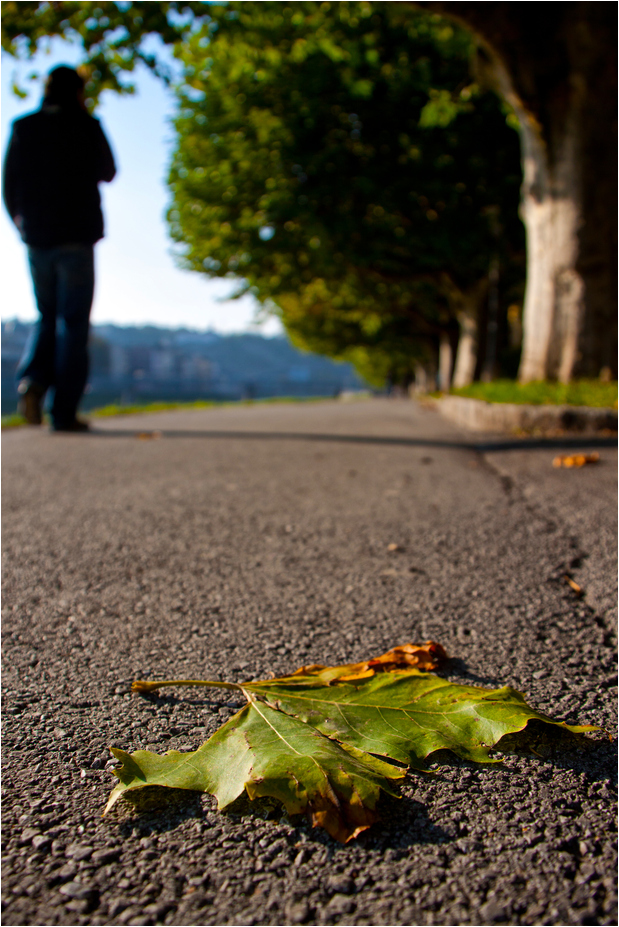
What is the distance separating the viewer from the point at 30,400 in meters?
6.01

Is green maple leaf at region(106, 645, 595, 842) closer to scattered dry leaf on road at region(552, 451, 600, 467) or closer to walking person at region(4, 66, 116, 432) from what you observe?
scattered dry leaf on road at region(552, 451, 600, 467)

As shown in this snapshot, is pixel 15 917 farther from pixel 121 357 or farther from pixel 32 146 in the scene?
pixel 121 357

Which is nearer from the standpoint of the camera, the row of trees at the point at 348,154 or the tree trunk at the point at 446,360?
the row of trees at the point at 348,154

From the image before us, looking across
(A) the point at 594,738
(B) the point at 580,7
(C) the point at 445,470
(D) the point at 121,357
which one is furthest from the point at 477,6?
(D) the point at 121,357

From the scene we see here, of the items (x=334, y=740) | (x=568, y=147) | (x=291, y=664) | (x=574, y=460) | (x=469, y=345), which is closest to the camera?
(x=334, y=740)

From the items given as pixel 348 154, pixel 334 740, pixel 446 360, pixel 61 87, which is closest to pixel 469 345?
pixel 348 154

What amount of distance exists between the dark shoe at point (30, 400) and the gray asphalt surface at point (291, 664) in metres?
2.49

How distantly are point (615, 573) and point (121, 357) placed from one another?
289 ft

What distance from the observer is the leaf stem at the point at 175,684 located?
1246 millimetres

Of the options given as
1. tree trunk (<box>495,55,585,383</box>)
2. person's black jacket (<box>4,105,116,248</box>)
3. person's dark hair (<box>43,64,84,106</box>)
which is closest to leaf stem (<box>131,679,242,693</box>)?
person's black jacket (<box>4,105,116,248</box>)

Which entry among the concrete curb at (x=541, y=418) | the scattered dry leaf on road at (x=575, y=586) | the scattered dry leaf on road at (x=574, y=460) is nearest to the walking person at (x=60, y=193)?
the concrete curb at (x=541, y=418)

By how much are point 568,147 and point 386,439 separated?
3.88 m

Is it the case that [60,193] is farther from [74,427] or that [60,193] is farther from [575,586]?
[575,586]

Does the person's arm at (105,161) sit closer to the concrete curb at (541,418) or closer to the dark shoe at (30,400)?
the dark shoe at (30,400)
